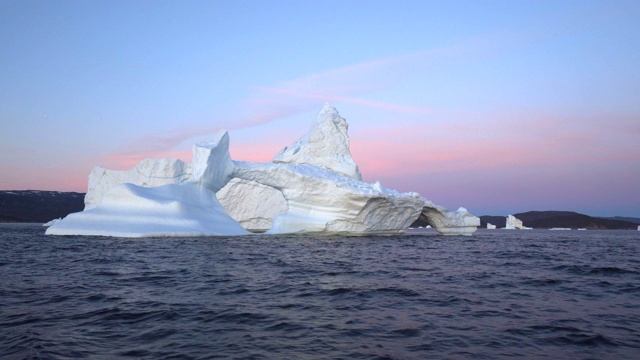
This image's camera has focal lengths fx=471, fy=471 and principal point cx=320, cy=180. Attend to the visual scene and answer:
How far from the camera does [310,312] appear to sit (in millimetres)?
7238

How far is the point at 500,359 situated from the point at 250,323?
3.21m

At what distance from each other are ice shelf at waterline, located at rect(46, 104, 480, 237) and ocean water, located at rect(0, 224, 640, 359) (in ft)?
35.7

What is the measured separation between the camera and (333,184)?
2812 cm

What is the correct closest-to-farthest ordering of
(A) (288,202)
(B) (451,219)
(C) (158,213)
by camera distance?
(C) (158,213) < (A) (288,202) < (B) (451,219)

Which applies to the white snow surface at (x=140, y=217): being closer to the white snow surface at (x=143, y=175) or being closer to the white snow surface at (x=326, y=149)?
the white snow surface at (x=326, y=149)

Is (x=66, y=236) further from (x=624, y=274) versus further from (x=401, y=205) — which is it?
(x=624, y=274)

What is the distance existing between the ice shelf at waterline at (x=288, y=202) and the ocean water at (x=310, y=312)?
10.9m

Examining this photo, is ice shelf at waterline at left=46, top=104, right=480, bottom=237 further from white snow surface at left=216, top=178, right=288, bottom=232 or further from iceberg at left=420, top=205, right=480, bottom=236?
white snow surface at left=216, top=178, right=288, bottom=232

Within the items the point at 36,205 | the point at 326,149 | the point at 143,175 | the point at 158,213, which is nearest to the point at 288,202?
the point at 326,149

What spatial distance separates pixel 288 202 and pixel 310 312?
23.5 metres

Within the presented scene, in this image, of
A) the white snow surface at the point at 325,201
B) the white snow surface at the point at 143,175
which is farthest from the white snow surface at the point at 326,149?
the white snow surface at the point at 143,175

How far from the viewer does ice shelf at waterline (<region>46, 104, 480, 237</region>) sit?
23.9 m

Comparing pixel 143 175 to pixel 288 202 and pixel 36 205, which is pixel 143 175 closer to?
pixel 288 202

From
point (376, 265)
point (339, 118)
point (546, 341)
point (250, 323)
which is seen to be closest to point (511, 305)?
point (546, 341)
